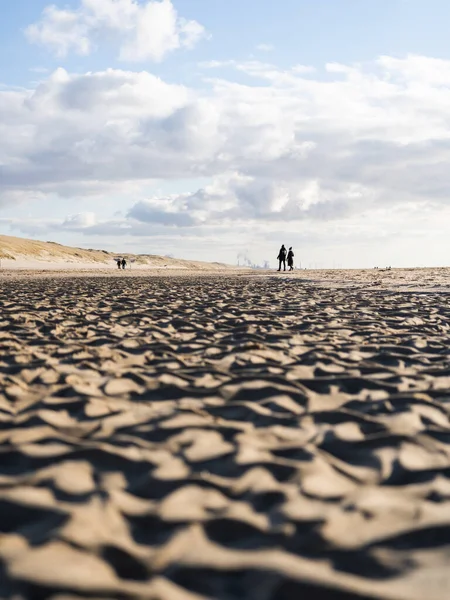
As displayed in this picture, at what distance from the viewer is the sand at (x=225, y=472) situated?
261 centimetres

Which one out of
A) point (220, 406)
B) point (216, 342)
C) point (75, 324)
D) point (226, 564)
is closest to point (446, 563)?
point (226, 564)

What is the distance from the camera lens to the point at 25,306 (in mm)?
12938

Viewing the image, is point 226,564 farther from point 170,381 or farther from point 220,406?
point 170,381

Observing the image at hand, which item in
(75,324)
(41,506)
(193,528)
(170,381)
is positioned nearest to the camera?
(193,528)

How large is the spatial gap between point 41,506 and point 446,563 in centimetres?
208

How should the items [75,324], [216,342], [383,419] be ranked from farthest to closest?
1. [75,324]
2. [216,342]
3. [383,419]

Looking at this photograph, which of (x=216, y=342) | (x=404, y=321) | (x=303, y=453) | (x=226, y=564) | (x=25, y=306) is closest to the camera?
(x=226, y=564)

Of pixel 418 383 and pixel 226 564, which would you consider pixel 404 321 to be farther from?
pixel 226 564

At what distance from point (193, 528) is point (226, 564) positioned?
33 cm

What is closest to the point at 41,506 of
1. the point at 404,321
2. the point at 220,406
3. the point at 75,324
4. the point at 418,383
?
the point at 220,406

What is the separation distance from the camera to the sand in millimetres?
2605

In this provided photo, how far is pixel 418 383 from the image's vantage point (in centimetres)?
581

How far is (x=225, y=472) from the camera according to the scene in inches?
143

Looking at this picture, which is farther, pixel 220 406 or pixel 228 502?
pixel 220 406
